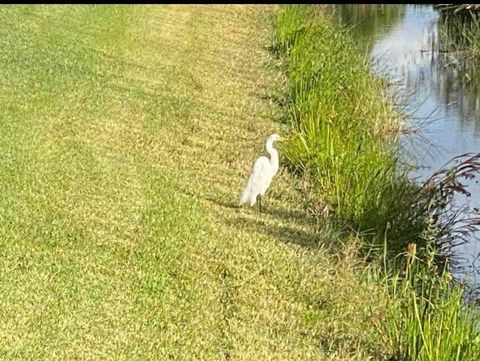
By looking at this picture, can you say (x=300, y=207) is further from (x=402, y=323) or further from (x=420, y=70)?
Result: (x=420, y=70)

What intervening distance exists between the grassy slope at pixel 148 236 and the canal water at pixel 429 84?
175 cm

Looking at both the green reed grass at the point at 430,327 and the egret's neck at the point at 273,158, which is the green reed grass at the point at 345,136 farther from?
the green reed grass at the point at 430,327

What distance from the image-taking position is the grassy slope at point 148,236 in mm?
5668

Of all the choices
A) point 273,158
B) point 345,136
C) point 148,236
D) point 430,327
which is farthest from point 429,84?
point 430,327

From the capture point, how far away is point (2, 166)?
8609 millimetres

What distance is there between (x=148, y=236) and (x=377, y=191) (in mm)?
2148

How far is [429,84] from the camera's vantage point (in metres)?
17.5

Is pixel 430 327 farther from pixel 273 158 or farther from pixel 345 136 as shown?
pixel 345 136

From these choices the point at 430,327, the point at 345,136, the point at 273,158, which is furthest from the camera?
the point at 345,136

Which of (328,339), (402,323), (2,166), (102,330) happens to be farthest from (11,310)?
(2,166)

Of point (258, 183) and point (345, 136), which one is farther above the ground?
point (258, 183)

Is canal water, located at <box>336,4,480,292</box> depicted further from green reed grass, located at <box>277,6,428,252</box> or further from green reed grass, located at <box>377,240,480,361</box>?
green reed grass, located at <box>377,240,480,361</box>

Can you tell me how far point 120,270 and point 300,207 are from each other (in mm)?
2462

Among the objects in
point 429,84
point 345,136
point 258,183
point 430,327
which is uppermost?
point 430,327
